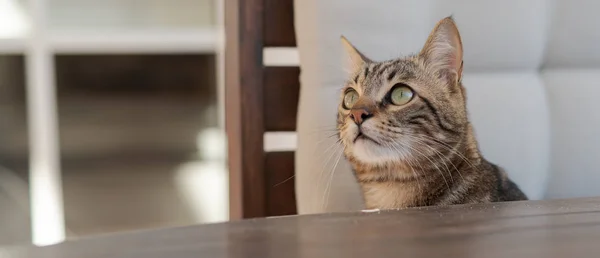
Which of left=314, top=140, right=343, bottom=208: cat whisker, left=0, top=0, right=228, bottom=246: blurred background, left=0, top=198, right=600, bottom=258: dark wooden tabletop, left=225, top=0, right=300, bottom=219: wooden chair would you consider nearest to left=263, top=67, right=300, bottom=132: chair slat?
left=225, top=0, right=300, bottom=219: wooden chair

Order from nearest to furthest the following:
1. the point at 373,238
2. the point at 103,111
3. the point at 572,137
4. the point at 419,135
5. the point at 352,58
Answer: the point at 373,238, the point at 419,135, the point at 352,58, the point at 572,137, the point at 103,111

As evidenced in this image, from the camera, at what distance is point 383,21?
A: 2.52ft

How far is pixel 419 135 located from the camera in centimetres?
61

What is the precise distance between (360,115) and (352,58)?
0.46 ft

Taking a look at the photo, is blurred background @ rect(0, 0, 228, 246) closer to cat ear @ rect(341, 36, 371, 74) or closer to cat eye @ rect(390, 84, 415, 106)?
cat ear @ rect(341, 36, 371, 74)

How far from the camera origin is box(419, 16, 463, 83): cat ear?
633mm

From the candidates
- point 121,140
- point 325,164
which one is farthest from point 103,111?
point 325,164

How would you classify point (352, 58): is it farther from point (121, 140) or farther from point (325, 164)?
point (121, 140)

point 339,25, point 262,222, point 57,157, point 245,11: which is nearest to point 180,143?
point 57,157

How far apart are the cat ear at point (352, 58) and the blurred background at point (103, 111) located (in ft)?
2.44

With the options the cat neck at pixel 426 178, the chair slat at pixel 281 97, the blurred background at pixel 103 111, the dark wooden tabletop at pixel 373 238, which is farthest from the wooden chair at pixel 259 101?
the blurred background at pixel 103 111

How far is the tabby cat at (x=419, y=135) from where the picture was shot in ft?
2.01

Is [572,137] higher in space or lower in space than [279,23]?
lower

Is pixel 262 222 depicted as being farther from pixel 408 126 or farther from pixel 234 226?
pixel 408 126
